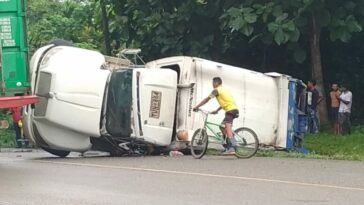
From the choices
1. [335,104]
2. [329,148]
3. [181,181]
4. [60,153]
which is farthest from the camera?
[335,104]

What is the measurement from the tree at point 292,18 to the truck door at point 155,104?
10.9 ft

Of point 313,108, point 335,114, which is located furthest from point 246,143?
point 335,114

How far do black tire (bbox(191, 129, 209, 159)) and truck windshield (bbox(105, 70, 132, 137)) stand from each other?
148cm

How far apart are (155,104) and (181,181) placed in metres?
4.90

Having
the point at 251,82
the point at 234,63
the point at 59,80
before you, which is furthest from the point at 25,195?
the point at 234,63

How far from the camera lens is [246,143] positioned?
1495cm

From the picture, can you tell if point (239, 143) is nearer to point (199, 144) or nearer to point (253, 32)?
point (199, 144)

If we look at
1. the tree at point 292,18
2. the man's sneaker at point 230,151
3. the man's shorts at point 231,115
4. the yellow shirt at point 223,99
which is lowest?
the man's sneaker at point 230,151

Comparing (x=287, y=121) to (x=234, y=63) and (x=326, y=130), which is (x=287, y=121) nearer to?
(x=326, y=130)

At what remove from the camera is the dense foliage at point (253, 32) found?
18312 mm

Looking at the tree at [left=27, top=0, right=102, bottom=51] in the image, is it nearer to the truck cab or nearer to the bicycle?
the truck cab

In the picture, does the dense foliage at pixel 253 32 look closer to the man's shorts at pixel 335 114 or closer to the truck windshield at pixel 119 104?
the man's shorts at pixel 335 114

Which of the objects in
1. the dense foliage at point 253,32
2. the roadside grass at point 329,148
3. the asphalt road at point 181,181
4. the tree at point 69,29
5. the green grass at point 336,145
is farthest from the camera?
the tree at point 69,29

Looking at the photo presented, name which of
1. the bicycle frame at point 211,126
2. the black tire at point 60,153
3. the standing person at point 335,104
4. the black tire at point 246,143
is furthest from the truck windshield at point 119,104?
the standing person at point 335,104
